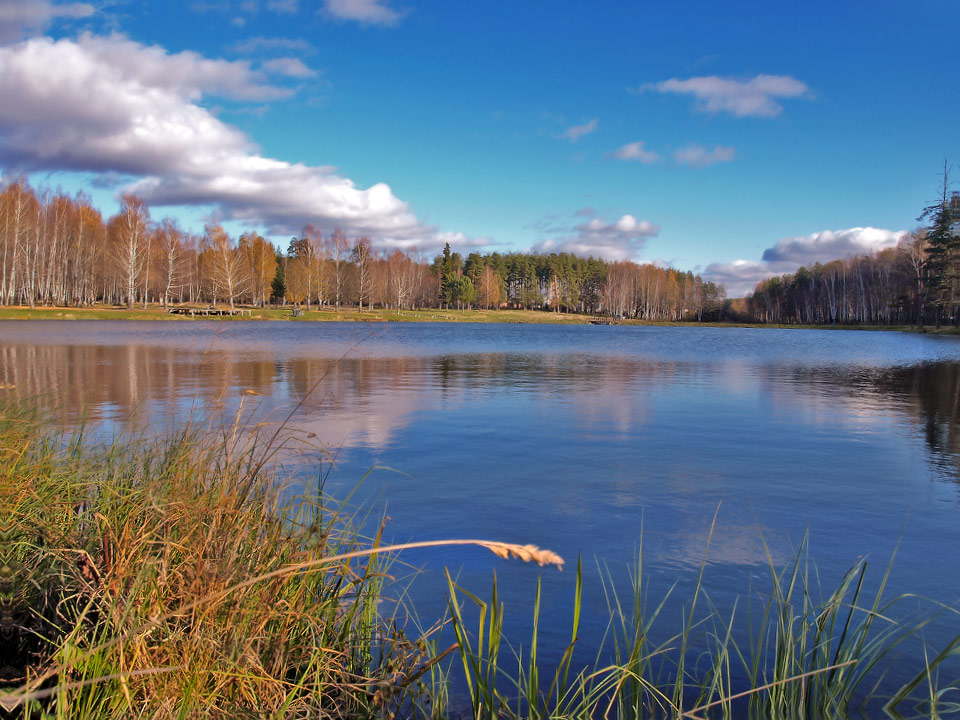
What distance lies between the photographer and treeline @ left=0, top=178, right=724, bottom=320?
6619 centimetres

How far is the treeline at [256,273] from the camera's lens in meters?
66.2

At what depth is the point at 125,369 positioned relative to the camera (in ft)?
63.5

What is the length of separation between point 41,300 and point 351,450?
74.5 metres

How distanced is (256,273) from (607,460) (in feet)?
283

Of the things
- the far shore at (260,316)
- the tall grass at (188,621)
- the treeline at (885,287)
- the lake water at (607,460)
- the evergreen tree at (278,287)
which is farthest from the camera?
the evergreen tree at (278,287)

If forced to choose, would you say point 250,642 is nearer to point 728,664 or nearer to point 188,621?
point 188,621

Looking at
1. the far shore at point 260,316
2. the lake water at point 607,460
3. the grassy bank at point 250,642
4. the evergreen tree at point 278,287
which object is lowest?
the lake water at point 607,460

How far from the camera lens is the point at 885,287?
9644 centimetres

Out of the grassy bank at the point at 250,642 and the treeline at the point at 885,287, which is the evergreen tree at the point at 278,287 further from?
the grassy bank at the point at 250,642

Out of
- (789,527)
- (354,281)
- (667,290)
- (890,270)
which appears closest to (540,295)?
(667,290)

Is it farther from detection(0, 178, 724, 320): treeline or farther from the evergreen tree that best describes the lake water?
the evergreen tree

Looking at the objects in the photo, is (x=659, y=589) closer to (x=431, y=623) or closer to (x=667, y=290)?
(x=431, y=623)

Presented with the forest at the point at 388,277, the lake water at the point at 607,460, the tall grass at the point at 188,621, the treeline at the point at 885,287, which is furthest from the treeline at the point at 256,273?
the tall grass at the point at 188,621

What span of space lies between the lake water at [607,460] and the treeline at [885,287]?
52802 millimetres
